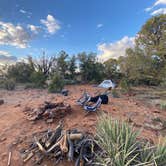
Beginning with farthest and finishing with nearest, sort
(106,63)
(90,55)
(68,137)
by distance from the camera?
1. (106,63)
2. (90,55)
3. (68,137)

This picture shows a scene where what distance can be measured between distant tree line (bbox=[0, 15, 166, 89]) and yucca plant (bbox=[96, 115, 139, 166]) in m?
7.00

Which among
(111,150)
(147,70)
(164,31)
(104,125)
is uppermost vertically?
(164,31)

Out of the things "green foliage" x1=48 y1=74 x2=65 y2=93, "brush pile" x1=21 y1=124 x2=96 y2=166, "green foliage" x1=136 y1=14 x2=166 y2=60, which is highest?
"green foliage" x1=136 y1=14 x2=166 y2=60

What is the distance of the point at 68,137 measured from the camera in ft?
9.13

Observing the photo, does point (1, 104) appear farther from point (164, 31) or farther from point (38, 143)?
point (164, 31)

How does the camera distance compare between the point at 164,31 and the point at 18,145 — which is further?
the point at 164,31

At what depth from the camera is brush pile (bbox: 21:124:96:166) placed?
2615 mm

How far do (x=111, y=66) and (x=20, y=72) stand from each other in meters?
8.69

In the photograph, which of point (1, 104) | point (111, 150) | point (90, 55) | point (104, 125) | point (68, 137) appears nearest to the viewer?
point (111, 150)

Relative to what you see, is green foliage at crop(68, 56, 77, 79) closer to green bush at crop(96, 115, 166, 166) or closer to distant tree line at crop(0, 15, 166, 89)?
distant tree line at crop(0, 15, 166, 89)

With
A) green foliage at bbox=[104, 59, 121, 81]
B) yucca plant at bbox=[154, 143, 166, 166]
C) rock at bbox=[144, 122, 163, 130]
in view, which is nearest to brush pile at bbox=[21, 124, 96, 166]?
yucca plant at bbox=[154, 143, 166, 166]

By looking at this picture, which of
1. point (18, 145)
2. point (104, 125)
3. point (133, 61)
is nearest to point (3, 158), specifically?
point (18, 145)

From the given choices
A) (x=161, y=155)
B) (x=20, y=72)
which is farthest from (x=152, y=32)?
(x=20, y=72)

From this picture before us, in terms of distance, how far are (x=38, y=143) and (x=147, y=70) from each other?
879 centimetres
